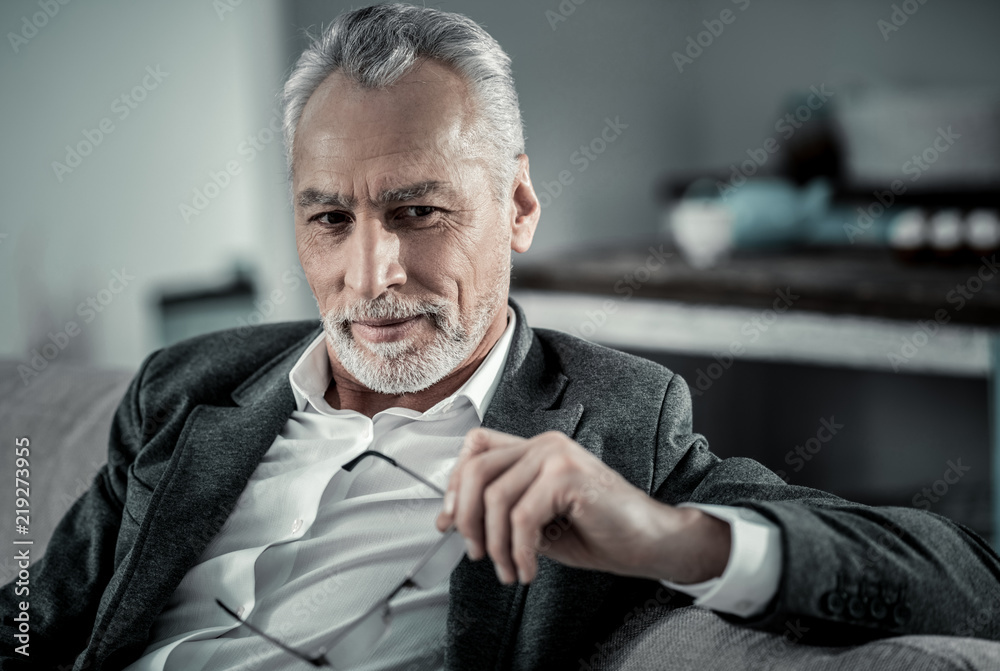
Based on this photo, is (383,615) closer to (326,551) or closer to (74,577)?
(326,551)

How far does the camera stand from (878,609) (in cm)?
79

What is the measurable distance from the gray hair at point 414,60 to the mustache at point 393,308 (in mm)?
177

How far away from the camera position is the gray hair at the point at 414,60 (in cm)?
107

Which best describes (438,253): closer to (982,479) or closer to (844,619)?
(844,619)

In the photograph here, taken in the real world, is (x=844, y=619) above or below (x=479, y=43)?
below

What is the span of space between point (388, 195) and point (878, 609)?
0.68 meters

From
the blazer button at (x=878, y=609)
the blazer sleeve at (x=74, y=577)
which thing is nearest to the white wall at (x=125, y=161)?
the blazer sleeve at (x=74, y=577)

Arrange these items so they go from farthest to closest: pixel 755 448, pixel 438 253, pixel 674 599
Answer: pixel 755 448 < pixel 438 253 < pixel 674 599

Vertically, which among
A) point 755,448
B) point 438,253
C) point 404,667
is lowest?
point 755,448

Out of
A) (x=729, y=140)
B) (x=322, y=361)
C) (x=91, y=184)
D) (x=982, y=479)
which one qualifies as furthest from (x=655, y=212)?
(x=322, y=361)

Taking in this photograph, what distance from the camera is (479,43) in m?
1.12

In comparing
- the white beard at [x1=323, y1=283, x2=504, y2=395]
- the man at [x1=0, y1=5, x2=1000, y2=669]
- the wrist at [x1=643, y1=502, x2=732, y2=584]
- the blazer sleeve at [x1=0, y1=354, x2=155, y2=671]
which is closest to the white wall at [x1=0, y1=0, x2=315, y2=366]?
the blazer sleeve at [x1=0, y1=354, x2=155, y2=671]

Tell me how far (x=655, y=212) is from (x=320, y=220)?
3.43 m

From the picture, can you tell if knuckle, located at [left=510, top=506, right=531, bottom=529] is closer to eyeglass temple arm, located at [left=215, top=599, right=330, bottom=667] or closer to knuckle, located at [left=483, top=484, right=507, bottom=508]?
knuckle, located at [left=483, top=484, right=507, bottom=508]
